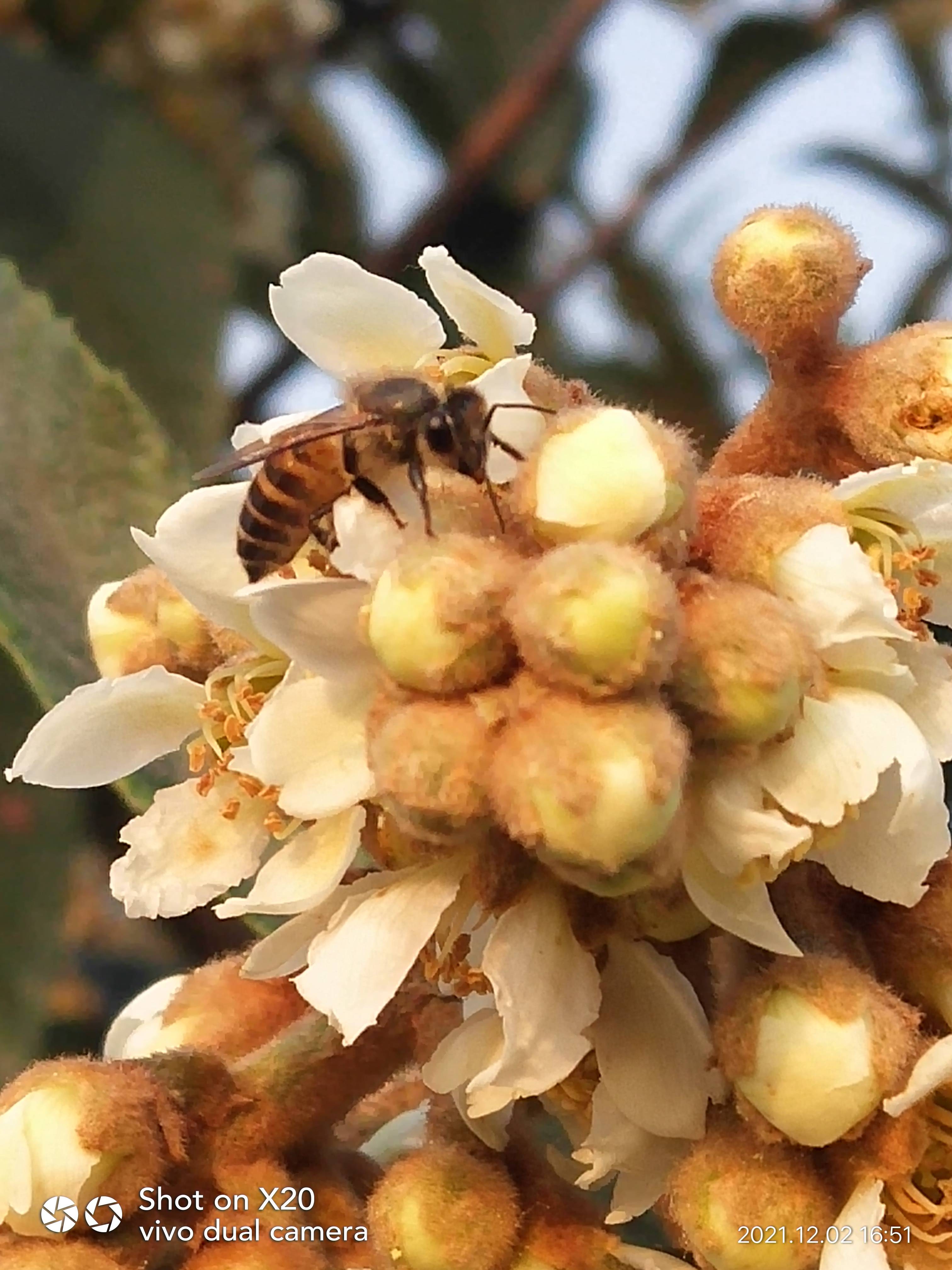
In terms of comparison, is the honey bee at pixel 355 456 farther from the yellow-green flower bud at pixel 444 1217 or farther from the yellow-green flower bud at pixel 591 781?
the yellow-green flower bud at pixel 444 1217

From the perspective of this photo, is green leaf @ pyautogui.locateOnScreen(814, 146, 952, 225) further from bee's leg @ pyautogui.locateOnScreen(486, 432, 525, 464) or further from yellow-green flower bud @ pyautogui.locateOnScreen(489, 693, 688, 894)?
yellow-green flower bud @ pyautogui.locateOnScreen(489, 693, 688, 894)

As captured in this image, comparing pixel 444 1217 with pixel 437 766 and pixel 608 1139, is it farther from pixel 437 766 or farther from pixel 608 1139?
pixel 437 766

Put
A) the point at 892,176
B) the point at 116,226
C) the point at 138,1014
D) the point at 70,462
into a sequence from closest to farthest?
1. the point at 138,1014
2. the point at 70,462
3. the point at 116,226
4. the point at 892,176

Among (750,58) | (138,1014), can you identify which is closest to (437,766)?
(138,1014)

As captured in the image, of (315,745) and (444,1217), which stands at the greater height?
(315,745)

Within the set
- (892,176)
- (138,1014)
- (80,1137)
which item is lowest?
(138,1014)

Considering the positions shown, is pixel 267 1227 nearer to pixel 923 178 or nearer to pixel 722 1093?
pixel 722 1093

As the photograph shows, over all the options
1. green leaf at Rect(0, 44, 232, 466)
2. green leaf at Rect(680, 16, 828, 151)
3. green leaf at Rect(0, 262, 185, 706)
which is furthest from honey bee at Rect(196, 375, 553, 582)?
green leaf at Rect(680, 16, 828, 151)
